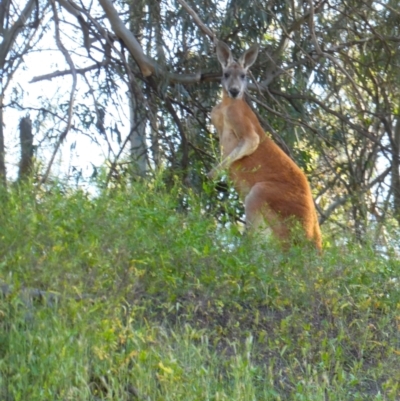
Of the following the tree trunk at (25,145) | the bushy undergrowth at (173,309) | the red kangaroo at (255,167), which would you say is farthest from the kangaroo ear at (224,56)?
the bushy undergrowth at (173,309)

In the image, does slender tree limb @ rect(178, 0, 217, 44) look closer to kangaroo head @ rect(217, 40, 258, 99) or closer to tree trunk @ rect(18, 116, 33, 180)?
tree trunk @ rect(18, 116, 33, 180)

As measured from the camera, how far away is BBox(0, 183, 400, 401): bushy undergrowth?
4512 millimetres

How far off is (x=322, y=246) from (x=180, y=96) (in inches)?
105

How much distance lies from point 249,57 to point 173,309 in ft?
14.6

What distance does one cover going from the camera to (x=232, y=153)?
888cm

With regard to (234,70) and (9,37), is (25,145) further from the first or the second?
(234,70)

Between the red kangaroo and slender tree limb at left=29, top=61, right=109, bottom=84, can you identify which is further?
slender tree limb at left=29, top=61, right=109, bottom=84


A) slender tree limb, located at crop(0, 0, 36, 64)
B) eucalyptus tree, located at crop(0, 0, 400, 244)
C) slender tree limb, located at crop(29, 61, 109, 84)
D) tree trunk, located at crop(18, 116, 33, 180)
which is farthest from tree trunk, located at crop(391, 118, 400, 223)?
slender tree limb, located at crop(0, 0, 36, 64)

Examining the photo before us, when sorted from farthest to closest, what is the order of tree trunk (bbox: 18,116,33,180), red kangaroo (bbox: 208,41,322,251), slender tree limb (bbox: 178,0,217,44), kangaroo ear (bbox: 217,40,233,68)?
kangaroo ear (bbox: 217,40,233,68) → red kangaroo (bbox: 208,41,322,251) → tree trunk (bbox: 18,116,33,180) → slender tree limb (bbox: 178,0,217,44)

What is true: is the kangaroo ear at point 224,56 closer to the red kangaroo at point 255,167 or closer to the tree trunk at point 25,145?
the red kangaroo at point 255,167

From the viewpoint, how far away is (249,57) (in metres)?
9.44

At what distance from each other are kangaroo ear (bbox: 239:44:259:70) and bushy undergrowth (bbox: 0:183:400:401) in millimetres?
2914

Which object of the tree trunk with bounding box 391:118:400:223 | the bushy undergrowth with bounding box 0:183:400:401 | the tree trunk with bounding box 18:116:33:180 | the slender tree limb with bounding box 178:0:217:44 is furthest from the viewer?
the tree trunk with bounding box 391:118:400:223

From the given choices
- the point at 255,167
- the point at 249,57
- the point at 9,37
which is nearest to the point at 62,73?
the point at 9,37
